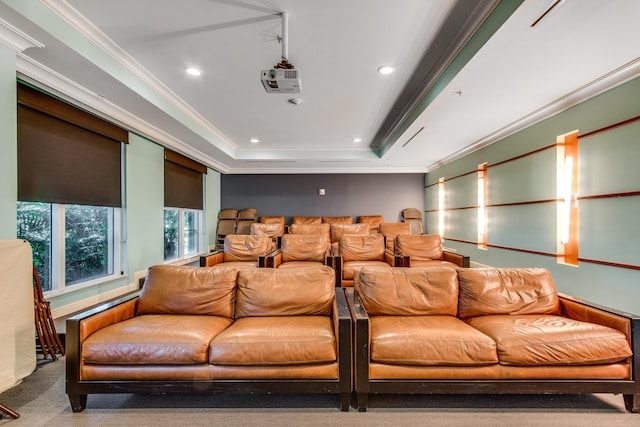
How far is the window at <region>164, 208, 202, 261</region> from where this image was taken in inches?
219

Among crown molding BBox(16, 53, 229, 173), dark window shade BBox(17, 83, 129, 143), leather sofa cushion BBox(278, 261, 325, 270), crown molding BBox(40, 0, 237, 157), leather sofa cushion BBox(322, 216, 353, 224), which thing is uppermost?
crown molding BBox(40, 0, 237, 157)

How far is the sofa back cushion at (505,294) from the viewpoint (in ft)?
7.09

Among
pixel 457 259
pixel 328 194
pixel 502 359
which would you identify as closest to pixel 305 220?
pixel 328 194

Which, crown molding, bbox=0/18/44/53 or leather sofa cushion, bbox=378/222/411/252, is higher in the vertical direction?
crown molding, bbox=0/18/44/53

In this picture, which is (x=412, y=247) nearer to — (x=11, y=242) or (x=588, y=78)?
(x=588, y=78)

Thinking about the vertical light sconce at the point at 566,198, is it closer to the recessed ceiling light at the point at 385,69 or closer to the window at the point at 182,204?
the recessed ceiling light at the point at 385,69

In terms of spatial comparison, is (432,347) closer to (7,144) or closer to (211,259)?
(211,259)

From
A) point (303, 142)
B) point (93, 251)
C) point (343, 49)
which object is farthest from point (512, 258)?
point (93, 251)

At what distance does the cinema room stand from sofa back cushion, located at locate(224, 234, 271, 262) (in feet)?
0.10

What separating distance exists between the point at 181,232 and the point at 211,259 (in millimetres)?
2588

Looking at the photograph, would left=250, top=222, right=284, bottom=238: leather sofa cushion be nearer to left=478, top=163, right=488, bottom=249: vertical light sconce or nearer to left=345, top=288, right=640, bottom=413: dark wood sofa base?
left=478, top=163, right=488, bottom=249: vertical light sconce

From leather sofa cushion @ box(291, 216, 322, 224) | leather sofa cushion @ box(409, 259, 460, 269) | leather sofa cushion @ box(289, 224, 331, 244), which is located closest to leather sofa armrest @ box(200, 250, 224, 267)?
leather sofa cushion @ box(289, 224, 331, 244)

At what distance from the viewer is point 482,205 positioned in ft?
17.5

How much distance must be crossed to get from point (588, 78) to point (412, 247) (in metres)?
2.66
